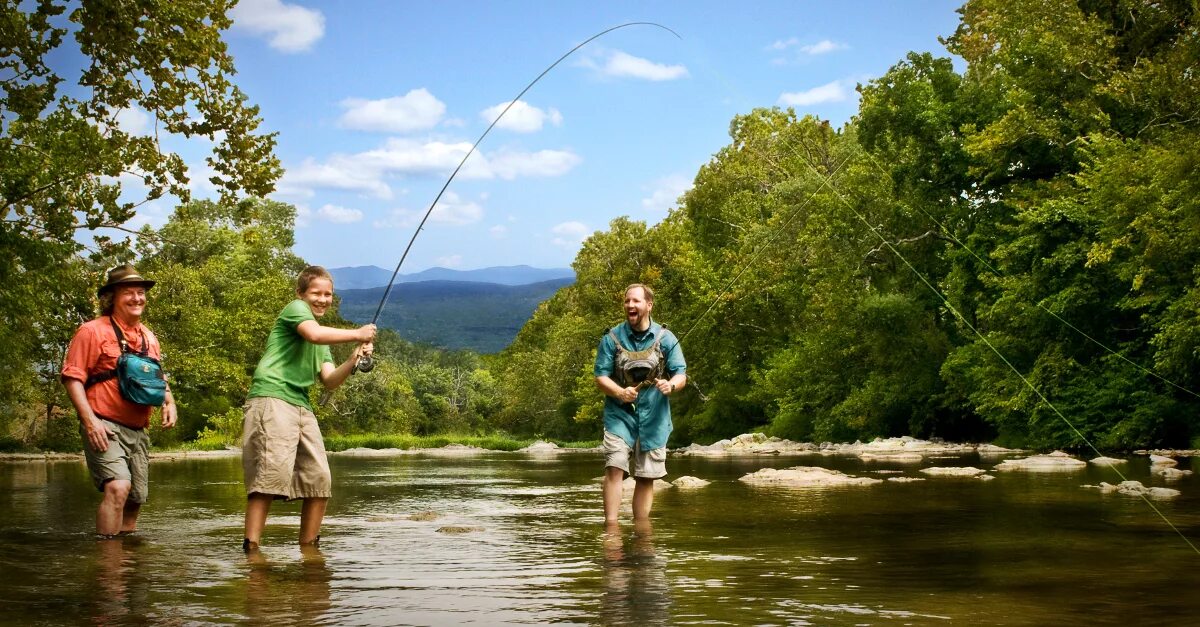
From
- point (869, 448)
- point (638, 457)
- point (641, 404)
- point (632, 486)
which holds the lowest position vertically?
point (869, 448)

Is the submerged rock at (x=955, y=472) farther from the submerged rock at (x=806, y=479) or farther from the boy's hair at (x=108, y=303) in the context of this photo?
the boy's hair at (x=108, y=303)

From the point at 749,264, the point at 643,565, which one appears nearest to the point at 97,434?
the point at 643,565

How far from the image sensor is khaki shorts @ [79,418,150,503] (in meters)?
8.36

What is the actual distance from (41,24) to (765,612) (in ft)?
45.3

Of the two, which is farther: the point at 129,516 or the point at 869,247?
the point at 869,247

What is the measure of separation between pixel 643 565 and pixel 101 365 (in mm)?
4217

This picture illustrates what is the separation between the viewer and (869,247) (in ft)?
134

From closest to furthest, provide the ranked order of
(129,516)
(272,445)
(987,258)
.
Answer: (272,445) → (129,516) → (987,258)

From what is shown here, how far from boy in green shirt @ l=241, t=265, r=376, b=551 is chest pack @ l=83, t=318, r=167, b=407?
1156mm

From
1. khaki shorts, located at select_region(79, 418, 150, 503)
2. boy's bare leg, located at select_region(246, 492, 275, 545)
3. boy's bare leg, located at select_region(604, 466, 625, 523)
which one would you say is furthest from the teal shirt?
khaki shorts, located at select_region(79, 418, 150, 503)

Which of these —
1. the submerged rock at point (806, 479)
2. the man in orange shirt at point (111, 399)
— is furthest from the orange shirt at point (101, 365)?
the submerged rock at point (806, 479)

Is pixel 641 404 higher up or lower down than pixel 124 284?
lower down

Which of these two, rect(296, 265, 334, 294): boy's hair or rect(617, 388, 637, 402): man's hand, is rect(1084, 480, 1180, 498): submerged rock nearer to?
rect(617, 388, 637, 402): man's hand

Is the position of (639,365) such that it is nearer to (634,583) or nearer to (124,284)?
(634,583)
